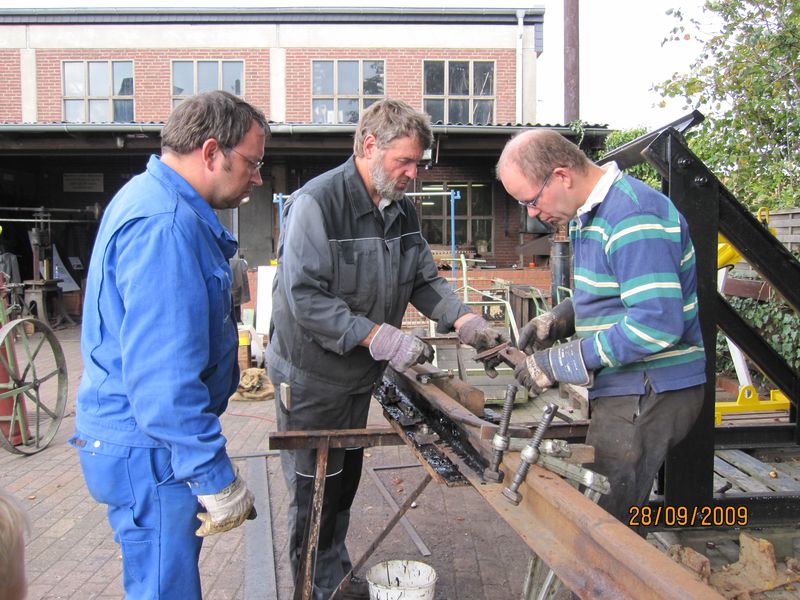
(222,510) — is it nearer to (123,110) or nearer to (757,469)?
(757,469)

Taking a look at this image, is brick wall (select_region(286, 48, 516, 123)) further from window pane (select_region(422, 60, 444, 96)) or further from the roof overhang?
the roof overhang

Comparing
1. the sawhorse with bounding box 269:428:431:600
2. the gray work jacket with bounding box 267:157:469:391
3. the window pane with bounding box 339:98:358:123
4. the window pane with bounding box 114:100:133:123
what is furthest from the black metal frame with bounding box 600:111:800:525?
the window pane with bounding box 114:100:133:123

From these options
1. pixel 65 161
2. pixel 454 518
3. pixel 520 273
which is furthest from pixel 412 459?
pixel 65 161

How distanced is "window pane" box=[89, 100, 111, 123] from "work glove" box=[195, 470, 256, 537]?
1705 cm

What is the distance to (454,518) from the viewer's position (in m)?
4.36

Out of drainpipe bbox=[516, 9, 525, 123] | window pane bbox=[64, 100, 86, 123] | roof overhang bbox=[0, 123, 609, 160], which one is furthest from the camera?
window pane bbox=[64, 100, 86, 123]

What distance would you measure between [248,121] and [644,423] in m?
1.65

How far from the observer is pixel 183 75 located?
16.5m

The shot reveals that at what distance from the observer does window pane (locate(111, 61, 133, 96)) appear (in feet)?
54.4

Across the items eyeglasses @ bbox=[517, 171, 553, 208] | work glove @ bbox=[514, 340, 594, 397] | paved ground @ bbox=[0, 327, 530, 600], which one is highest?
eyeglasses @ bbox=[517, 171, 553, 208]

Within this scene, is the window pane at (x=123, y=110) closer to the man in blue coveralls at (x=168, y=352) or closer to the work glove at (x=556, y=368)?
the man in blue coveralls at (x=168, y=352)

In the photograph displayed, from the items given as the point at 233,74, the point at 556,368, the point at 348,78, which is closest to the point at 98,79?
the point at 233,74

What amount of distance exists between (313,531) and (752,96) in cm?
722

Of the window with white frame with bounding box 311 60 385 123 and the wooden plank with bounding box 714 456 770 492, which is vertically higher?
the window with white frame with bounding box 311 60 385 123
